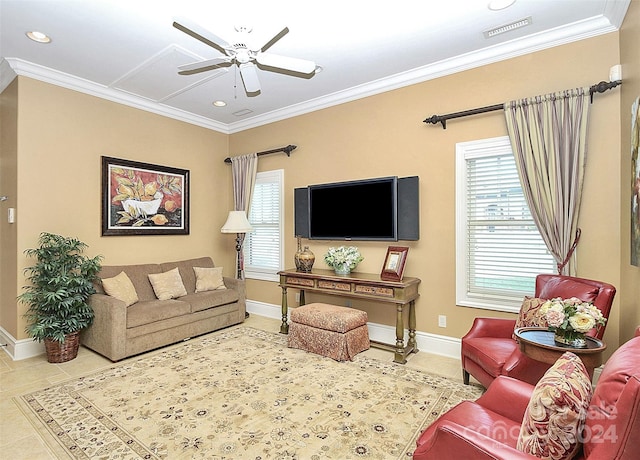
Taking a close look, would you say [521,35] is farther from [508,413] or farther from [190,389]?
[190,389]

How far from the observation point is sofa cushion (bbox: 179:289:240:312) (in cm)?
423

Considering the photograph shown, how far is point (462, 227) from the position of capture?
351 cm

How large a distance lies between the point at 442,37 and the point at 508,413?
302 centimetres

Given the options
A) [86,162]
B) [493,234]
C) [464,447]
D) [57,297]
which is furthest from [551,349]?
[86,162]

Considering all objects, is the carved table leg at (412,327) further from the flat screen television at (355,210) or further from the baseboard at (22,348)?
the baseboard at (22,348)

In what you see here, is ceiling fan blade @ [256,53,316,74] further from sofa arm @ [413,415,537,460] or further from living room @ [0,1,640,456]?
sofa arm @ [413,415,537,460]

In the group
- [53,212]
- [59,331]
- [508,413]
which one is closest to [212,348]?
[59,331]

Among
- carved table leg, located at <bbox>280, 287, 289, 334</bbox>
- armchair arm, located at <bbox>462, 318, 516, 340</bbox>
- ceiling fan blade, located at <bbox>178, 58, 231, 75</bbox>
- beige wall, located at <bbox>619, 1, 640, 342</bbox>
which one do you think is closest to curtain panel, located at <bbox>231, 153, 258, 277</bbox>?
carved table leg, located at <bbox>280, 287, 289, 334</bbox>

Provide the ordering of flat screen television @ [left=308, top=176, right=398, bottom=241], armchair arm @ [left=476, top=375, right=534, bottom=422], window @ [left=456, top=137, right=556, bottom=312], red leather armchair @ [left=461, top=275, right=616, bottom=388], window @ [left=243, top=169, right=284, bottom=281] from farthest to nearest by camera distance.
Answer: window @ [left=243, top=169, right=284, bottom=281] → flat screen television @ [left=308, top=176, right=398, bottom=241] → window @ [left=456, top=137, right=556, bottom=312] → red leather armchair @ [left=461, top=275, right=616, bottom=388] → armchair arm @ [left=476, top=375, right=534, bottom=422]

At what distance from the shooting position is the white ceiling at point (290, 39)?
269 cm

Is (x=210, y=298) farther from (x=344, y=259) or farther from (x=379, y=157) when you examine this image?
(x=379, y=157)

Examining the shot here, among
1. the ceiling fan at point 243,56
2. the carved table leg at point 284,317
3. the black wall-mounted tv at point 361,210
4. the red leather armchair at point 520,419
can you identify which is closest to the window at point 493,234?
the black wall-mounted tv at point 361,210

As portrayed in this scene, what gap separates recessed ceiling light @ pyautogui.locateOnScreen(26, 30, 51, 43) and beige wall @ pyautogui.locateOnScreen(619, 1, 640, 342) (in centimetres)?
467

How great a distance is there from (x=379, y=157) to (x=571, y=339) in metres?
2.64
